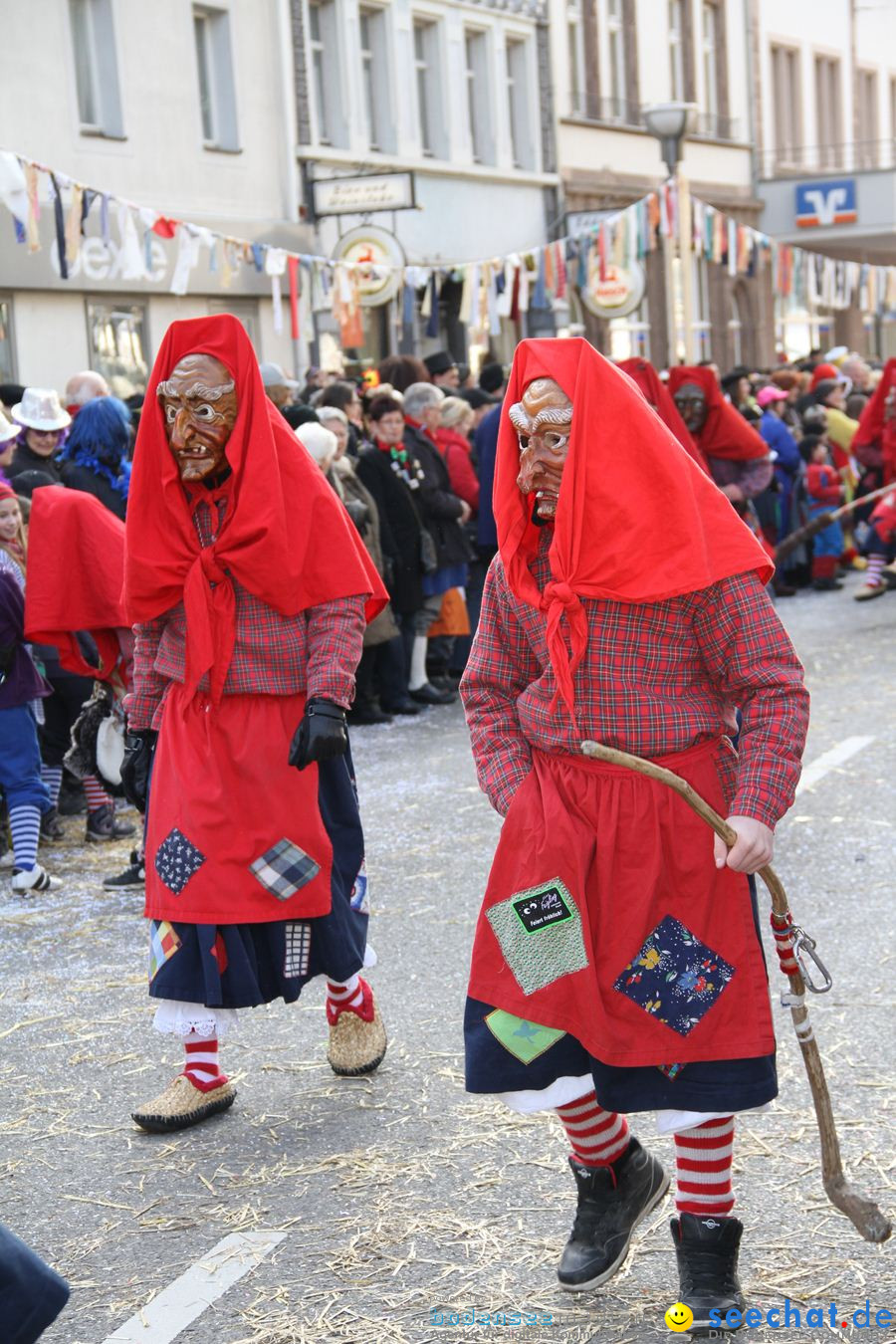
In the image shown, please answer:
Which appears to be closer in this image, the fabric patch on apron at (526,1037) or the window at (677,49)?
the fabric patch on apron at (526,1037)

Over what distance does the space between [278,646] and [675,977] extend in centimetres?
173

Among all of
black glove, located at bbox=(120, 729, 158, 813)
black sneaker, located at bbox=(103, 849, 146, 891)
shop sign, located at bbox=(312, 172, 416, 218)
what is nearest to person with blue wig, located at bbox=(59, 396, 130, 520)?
black sneaker, located at bbox=(103, 849, 146, 891)

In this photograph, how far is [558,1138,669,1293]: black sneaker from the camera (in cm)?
362

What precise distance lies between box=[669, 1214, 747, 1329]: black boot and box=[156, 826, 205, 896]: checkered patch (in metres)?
1.66

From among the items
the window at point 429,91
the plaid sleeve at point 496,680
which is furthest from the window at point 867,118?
the plaid sleeve at point 496,680

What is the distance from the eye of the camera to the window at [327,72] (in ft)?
78.2

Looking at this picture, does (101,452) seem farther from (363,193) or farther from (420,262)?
(420,262)

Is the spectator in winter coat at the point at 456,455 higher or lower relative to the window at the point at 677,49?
lower

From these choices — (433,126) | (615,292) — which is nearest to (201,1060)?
(615,292)

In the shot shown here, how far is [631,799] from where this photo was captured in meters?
3.43

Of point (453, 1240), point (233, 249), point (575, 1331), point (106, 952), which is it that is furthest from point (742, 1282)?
point (233, 249)

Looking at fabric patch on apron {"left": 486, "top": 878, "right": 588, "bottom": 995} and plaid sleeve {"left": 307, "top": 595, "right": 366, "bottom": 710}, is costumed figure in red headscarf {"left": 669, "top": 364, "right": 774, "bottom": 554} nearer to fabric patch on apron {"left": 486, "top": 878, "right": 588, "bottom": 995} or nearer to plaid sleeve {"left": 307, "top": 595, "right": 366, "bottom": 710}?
plaid sleeve {"left": 307, "top": 595, "right": 366, "bottom": 710}

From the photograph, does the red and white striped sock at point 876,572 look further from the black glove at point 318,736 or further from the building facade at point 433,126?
the black glove at point 318,736

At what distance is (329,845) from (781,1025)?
1.43m
